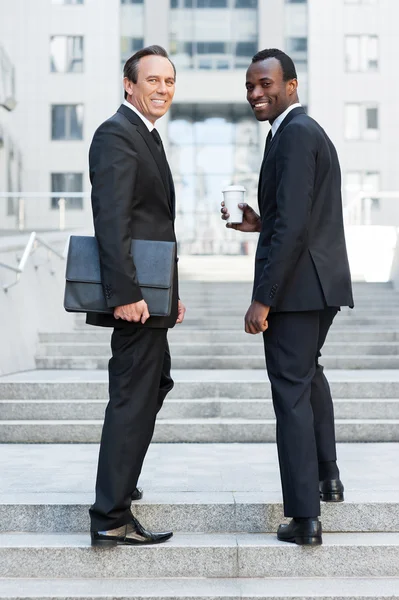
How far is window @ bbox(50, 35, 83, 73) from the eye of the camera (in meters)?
38.1

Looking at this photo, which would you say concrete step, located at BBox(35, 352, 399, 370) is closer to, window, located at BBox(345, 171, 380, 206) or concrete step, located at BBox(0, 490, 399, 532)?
concrete step, located at BBox(0, 490, 399, 532)

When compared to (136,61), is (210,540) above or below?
below

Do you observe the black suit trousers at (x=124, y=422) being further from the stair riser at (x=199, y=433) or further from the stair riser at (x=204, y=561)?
the stair riser at (x=199, y=433)

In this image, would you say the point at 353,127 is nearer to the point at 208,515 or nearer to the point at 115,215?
the point at 208,515

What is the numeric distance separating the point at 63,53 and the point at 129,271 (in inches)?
1424

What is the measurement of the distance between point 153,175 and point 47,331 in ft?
19.1

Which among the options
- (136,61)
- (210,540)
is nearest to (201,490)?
(210,540)

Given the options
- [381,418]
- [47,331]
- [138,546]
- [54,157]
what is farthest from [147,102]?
[54,157]

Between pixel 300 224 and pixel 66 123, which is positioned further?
pixel 66 123

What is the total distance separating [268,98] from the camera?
12.5 feet

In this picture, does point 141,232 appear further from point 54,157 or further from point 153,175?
point 54,157

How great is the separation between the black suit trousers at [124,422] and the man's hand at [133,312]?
0.39 feet

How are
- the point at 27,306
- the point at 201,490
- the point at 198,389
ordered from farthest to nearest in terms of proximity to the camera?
the point at 27,306
the point at 198,389
the point at 201,490

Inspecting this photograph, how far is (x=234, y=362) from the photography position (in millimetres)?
8289
